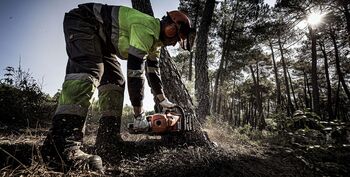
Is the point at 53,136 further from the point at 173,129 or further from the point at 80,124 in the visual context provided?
the point at 173,129

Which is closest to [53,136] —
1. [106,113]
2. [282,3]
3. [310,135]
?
[106,113]

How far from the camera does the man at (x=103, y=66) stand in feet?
7.01

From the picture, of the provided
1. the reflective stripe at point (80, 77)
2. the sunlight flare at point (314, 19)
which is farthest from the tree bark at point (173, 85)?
the sunlight flare at point (314, 19)

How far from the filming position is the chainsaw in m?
2.51

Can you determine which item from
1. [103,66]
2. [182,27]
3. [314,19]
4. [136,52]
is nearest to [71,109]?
[103,66]

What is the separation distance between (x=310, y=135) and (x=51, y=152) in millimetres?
3666

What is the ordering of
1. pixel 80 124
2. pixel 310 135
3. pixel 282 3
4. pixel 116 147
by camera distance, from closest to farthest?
pixel 80 124 < pixel 116 147 < pixel 310 135 < pixel 282 3

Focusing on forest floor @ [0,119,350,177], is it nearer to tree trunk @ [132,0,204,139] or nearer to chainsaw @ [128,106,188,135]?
chainsaw @ [128,106,188,135]

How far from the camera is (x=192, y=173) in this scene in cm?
211

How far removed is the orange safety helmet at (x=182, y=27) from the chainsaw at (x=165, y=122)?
2.77ft

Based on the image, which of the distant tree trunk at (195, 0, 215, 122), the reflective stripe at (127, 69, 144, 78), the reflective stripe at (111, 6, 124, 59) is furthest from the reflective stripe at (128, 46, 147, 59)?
the distant tree trunk at (195, 0, 215, 122)

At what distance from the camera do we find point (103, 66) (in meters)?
2.55

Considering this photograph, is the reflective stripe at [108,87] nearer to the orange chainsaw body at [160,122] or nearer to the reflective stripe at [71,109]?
the orange chainsaw body at [160,122]

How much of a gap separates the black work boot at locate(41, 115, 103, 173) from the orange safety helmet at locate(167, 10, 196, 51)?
1.41 meters
